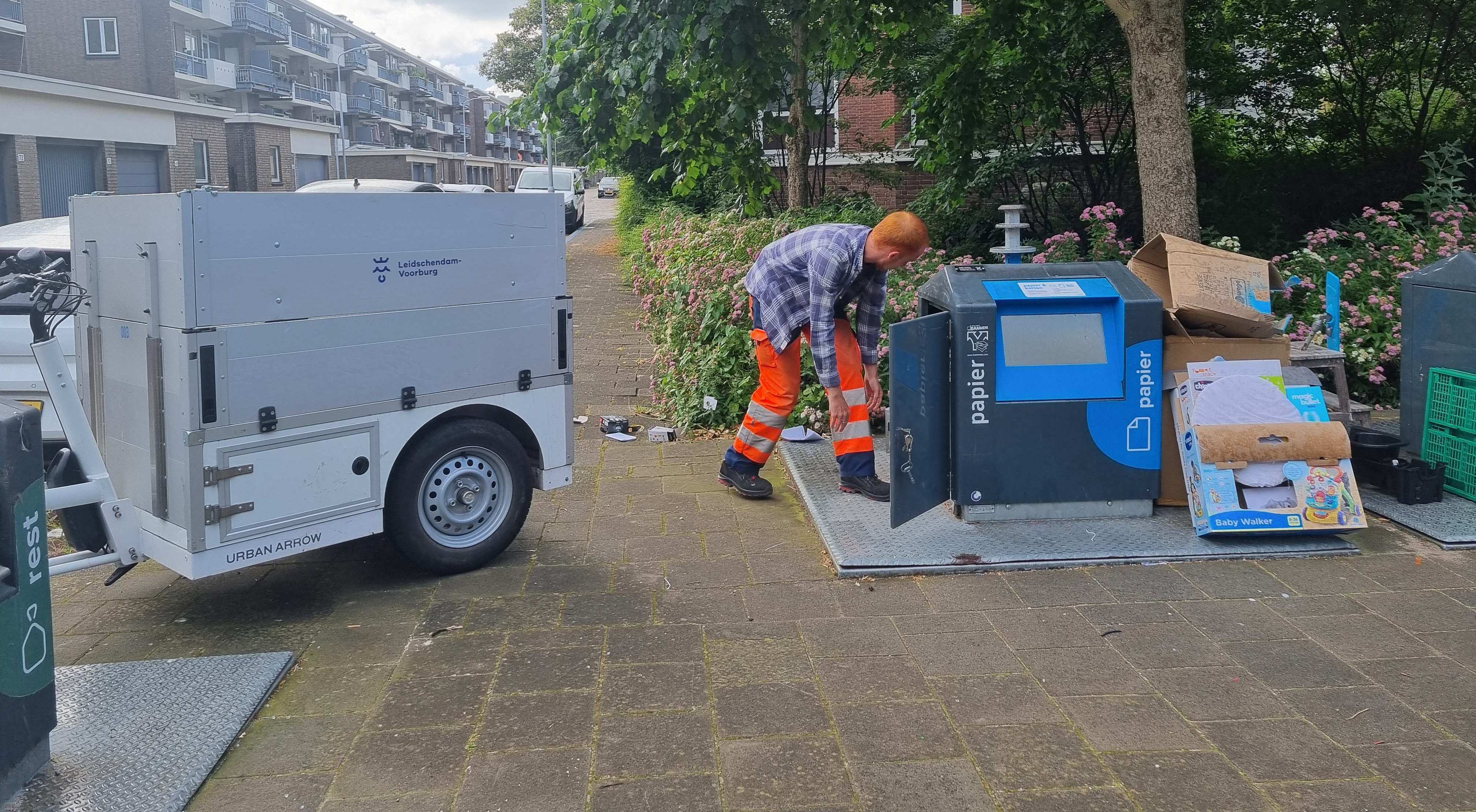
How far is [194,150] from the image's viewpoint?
46312 mm

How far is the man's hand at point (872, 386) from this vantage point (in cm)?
630

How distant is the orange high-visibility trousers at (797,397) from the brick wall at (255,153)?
46212 millimetres

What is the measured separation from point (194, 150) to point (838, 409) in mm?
47258

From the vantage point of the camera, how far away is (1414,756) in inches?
135

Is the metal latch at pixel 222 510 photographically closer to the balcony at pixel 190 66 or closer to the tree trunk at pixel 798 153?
the tree trunk at pixel 798 153

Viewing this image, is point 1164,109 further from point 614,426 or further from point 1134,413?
point 614,426

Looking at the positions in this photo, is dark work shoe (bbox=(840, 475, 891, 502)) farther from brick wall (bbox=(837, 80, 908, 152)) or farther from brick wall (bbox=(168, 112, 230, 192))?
brick wall (bbox=(168, 112, 230, 192))

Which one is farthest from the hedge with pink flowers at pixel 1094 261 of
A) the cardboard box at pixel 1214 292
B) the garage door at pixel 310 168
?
the garage door at pixel 310 168

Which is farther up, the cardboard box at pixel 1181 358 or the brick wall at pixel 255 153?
the brick wall at pixel 255 153

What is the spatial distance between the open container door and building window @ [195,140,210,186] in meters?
47.3

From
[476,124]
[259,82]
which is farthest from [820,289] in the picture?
[476,124]

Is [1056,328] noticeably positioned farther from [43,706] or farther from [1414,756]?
[43,706]

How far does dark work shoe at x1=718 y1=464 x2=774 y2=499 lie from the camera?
21.0 feet

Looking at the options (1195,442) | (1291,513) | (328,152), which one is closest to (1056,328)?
(1195,442)
